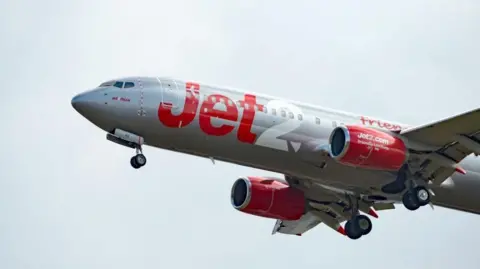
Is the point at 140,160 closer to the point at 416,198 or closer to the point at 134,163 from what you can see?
the point at 134,163

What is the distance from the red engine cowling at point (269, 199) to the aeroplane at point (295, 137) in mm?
2093

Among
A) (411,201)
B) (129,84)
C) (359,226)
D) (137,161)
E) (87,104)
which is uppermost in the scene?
(129,84)

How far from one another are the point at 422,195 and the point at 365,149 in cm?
344

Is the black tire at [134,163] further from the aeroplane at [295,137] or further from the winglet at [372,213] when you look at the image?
the winglet at [372,213]

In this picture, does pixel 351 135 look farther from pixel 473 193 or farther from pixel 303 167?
pixel 473 193

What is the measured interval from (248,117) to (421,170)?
7.66 m

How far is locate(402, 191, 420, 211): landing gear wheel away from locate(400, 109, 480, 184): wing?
1152 mm

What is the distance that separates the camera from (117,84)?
57.8 meters

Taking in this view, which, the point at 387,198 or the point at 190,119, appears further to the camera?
the point at 387,198

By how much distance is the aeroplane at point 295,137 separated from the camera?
188 ft

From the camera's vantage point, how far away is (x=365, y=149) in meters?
57.3

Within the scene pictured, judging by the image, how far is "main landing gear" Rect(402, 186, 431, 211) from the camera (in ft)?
193

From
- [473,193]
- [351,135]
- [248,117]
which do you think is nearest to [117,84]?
[248,117]

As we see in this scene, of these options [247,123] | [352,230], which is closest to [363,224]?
[352,230]
